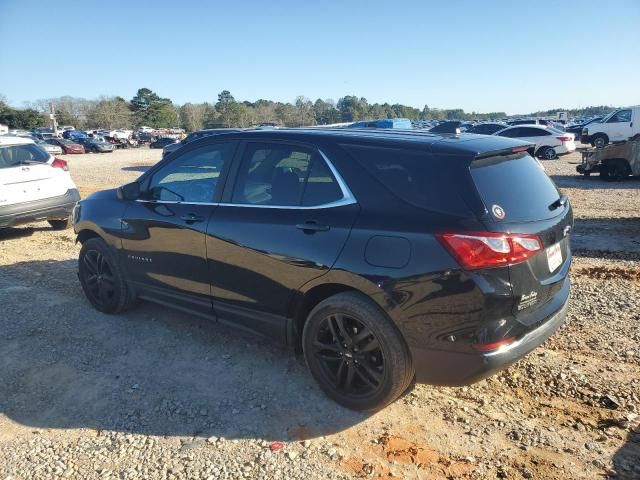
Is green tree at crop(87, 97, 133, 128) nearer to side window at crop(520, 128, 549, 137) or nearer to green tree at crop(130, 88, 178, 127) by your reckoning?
green tree at crop(130, 88, 178, 127)

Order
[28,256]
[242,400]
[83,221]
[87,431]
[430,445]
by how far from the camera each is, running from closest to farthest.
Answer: [430,445], [87,431], [242,400], [83,221], [28,256]

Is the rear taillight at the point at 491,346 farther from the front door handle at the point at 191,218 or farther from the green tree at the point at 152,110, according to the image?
the green tree at the point at 152,110

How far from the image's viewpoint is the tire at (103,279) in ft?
15.0

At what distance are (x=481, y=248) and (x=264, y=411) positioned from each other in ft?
5.78

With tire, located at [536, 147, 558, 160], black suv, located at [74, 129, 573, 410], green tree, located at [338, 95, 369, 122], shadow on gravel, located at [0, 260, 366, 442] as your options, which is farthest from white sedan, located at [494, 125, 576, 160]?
green tree, located at [338, 95, 369, 122]

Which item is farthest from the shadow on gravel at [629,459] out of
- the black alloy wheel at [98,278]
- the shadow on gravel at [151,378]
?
the black alloy wheel at [98,278]

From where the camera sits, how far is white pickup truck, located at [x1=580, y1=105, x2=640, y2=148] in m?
21.1

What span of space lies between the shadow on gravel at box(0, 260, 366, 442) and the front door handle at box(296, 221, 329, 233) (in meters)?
1.09

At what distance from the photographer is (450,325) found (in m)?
2.65

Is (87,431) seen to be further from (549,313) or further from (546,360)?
(546,360)

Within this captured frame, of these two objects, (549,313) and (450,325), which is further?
(549,313)

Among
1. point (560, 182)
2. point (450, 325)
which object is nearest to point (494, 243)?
point (450, 325)

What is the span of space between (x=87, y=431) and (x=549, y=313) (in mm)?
2978

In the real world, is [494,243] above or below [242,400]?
above
